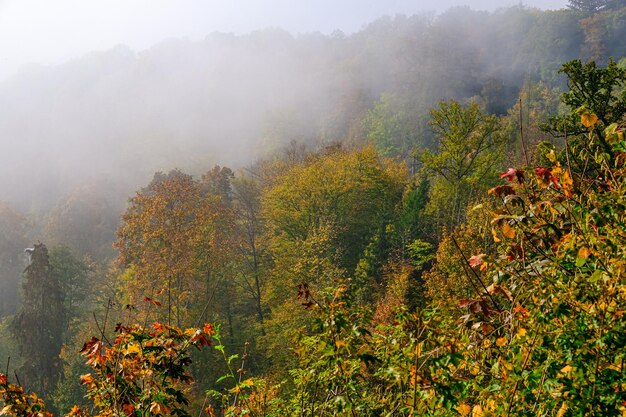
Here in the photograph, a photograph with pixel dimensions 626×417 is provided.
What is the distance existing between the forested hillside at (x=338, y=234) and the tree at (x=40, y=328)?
129 millimetres

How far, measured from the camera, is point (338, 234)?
34094 mm

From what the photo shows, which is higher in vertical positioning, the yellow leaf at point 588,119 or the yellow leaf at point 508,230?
the yellow leaf at point 588,119

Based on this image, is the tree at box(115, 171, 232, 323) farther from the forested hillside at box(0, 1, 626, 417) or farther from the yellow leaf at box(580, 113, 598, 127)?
the yellow leaf at box(580, 113, 598, 127)

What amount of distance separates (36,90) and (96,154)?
141ft

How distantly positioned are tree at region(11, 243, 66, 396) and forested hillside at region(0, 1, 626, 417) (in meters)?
0.13

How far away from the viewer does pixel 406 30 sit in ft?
376

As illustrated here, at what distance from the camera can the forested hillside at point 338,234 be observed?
295cm

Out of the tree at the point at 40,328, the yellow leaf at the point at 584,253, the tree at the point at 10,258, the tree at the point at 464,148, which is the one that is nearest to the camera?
the yellow leaf at the point at 584,253

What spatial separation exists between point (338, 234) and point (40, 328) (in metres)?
19.5

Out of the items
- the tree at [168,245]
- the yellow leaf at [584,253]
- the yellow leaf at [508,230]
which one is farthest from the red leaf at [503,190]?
the tree at [168,245]

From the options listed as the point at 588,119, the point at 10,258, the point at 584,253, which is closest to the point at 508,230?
the point at 584,253

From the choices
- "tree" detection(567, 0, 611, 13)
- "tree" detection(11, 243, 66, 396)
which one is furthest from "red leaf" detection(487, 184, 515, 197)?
"tree" detection(567, 0, 611, 13)

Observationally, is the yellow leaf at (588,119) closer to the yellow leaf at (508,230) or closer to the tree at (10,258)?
the yellow leaf at (508,230)

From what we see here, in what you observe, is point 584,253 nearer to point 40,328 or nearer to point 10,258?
point 40,328
